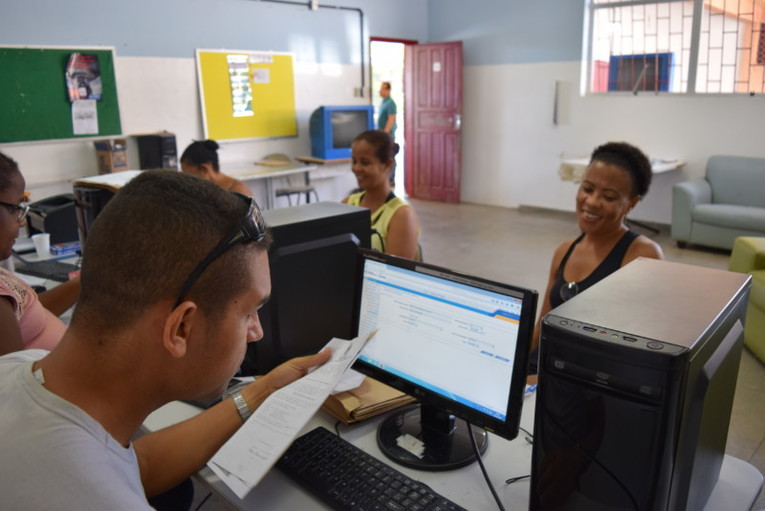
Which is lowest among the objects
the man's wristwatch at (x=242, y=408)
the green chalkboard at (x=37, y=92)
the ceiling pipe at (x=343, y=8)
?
the man's wristwatch at (x=242, y=408)

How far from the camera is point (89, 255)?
2.59ft

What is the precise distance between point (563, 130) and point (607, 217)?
5241mm

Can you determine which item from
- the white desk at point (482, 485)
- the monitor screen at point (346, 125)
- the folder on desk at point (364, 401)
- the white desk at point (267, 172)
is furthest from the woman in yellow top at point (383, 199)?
the monitor screen at point (346, 125)

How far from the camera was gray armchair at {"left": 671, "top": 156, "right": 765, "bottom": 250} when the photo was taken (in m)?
5.15

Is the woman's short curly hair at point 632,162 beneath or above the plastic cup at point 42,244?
above

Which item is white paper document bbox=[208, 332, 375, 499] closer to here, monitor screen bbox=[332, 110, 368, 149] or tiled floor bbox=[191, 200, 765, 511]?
tiled floor bbox=[191, 200, 765, 511]

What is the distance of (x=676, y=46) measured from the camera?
5.98m

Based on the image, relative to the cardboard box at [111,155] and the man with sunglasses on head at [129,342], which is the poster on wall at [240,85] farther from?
the man with sunglasses on head at [129,342]

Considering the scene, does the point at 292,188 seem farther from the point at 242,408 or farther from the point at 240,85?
the point at 242,408

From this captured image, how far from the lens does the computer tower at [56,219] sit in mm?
2855

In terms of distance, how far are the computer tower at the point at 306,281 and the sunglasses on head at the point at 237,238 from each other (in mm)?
585

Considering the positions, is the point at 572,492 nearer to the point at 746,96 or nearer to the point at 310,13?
the point at 746,96

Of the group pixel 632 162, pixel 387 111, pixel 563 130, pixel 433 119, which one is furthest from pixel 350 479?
pixel 433 119

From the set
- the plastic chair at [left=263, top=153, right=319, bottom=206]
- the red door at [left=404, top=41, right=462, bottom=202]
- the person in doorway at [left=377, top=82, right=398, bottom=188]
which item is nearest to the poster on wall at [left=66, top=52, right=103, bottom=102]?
the plastic chair at [left=263, top=153, right=319, bottom=206]
